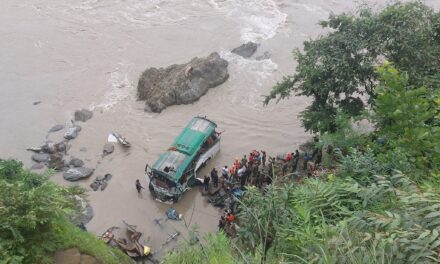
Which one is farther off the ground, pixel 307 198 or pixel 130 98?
pixel 307 198

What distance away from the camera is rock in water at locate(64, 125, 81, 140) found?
20.0 meters

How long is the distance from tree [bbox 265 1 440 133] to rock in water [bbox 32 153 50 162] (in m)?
11.6

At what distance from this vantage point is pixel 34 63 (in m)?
25.5

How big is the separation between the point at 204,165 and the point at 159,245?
4564 millimetres

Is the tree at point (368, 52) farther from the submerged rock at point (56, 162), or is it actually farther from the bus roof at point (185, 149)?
the submerged rock at point (56, 162)

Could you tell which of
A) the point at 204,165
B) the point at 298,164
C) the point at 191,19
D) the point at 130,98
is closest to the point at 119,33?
the point at 191,19

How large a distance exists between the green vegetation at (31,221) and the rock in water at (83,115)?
1076 centimetres

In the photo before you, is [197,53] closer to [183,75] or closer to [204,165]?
[183,75]

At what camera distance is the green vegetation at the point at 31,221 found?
27.5 ft

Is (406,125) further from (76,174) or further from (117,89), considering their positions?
(117,89)

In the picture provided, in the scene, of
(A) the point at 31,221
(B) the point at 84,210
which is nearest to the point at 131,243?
(B) the point at 84,210

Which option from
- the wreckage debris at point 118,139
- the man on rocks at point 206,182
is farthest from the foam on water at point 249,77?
the man on rocks at point 206,182

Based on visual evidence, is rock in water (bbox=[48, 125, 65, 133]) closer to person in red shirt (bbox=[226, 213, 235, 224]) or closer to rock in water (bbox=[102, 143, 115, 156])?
rock in water (bbox=[102, 143, 115, 156])

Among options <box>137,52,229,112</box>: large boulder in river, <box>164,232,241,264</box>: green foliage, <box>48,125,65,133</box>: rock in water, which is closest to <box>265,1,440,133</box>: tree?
<box>137,52,229,112</box>: large boulder in river
